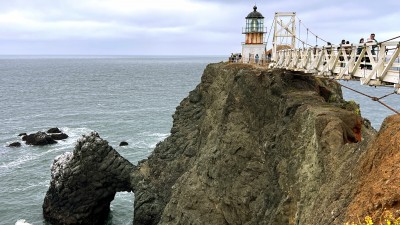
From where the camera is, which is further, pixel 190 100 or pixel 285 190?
pixel 190 100

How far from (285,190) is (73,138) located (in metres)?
48.0

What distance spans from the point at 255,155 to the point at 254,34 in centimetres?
2132

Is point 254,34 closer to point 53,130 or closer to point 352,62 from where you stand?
point 352,62

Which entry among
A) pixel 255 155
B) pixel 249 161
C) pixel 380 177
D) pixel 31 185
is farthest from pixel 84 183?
pixel 380 177

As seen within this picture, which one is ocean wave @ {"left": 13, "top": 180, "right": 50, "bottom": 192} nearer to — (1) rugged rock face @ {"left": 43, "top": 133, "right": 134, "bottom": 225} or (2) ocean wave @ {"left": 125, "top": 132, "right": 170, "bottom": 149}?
(1) rugged rock face @ {"left": 43, "top": 133, "right": 134, "bottom": 225}

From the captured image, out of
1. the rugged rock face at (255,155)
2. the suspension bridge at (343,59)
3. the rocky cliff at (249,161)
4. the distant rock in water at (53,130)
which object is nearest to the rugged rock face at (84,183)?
the rocky cliff at (249,161)

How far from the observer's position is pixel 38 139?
194ft

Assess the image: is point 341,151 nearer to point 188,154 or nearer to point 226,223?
point 226,223

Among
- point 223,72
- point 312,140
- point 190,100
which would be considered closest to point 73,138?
point 190,100

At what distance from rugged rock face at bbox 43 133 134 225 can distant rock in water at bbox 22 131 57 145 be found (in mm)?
21653

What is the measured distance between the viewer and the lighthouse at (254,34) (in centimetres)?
4334

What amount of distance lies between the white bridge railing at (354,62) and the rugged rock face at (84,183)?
2018 centimetres

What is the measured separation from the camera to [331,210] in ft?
41.0

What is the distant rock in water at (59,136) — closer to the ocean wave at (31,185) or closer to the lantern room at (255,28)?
the ocean wave at (31,185)
